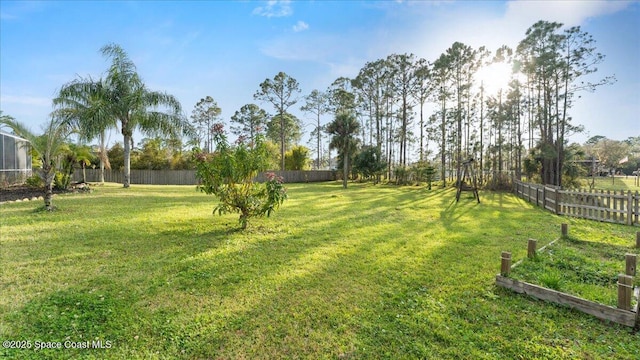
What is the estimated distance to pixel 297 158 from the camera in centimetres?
3028

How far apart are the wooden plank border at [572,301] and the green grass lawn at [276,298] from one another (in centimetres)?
8

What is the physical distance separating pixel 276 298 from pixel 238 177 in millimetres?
3283

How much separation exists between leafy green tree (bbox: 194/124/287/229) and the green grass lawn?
0.62 metres

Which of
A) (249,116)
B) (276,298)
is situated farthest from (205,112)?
(276,298)

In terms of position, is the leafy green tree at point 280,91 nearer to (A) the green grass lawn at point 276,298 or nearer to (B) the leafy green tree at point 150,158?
(B) the leafy green tree at point 150,158

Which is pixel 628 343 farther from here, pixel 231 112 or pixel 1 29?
pixel 231 112

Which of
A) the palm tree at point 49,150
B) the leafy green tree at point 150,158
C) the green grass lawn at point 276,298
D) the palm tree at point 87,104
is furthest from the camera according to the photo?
the leafy green tree at point 150,158

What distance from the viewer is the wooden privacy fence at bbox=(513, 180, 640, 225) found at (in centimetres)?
701

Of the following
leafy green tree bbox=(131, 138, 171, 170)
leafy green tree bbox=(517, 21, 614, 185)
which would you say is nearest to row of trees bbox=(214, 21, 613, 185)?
leafy green tree bbox=(517, 21, 614, 185)

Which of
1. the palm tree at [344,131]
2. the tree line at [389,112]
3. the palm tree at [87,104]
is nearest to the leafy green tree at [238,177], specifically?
the tree line at [389,112]

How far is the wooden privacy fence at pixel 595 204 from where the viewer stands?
701 cm

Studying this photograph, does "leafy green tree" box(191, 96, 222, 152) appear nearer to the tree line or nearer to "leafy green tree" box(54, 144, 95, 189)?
the tree line

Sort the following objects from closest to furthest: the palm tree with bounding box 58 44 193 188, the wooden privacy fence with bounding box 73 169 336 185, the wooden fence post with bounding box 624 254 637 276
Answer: the wooden fence post with bounding box 624 254 637 276 → the palm tree with bounding box 58 44 193 188 → the wooden privacy fence with bounding box 73 169 336 185

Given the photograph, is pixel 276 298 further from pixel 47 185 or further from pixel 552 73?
pixel 552 73
